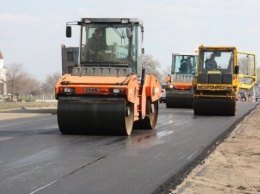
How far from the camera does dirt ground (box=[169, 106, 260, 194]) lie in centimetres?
698

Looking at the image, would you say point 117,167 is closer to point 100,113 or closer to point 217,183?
point 217,183

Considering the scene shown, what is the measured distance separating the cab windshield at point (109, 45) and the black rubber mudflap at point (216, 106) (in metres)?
9.32

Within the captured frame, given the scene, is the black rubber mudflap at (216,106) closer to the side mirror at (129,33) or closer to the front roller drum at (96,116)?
the side mirror at (129,33)

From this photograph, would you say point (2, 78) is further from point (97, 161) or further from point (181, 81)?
point (97, 161)

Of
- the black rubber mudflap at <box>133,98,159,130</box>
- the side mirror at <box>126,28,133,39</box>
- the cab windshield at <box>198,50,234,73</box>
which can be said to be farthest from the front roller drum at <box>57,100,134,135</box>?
the cab windshield at <box>198,50,234,73</box>

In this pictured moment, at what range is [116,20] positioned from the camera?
14227mm

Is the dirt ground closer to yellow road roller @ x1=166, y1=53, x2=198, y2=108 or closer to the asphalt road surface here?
the asphalt road surface

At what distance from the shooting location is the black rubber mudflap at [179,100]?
30.3 m

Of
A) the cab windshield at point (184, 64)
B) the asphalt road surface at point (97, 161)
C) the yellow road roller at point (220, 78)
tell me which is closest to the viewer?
the asphalt road surface at point (97, 161)

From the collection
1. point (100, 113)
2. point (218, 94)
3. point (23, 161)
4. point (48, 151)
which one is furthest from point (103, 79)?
point (218, 94)

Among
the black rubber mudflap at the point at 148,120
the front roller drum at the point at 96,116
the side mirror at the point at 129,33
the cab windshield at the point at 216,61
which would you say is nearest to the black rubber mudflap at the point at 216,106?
the cab windshield at the point at 216,61

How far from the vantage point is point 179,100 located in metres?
30.6

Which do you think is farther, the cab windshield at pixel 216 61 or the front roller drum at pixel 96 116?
the cab windshield at pixel 216 61

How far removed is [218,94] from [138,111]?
9.51 metres
